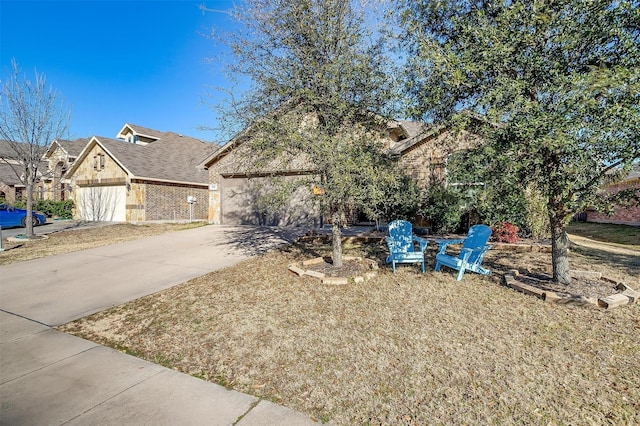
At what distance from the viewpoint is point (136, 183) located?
1733 centimetres

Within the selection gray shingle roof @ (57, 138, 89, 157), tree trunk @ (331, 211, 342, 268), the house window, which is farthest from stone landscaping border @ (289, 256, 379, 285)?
gray shingle roof @ (57, 138, 89, 157)

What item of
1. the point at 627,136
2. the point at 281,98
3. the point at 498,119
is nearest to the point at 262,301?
the point at 281,98

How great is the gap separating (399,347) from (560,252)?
3.61 m

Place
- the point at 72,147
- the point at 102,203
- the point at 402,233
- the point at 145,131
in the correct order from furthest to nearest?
the point at 145,131 < the point at 72,147 < the point at 102,203 < the point at 402,233

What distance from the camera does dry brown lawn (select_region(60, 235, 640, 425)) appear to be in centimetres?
258

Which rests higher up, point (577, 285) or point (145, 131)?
point (145, 131)

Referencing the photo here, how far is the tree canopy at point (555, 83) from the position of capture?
353 cm

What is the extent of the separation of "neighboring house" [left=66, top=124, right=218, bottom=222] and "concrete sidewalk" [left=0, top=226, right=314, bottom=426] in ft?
36.5

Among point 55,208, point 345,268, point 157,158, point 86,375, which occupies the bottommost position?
point 86,375

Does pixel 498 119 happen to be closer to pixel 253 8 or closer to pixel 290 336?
pixel 290 336

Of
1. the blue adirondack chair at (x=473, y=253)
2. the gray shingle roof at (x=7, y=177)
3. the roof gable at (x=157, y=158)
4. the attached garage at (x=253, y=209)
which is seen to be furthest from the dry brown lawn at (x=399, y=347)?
the gray shingle roof at (x=7, y=177)

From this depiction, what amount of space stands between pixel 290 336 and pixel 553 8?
5451mm

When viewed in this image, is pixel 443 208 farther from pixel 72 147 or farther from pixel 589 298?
pixel 72 147

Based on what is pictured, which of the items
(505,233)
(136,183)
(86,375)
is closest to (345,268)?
(86,375)
